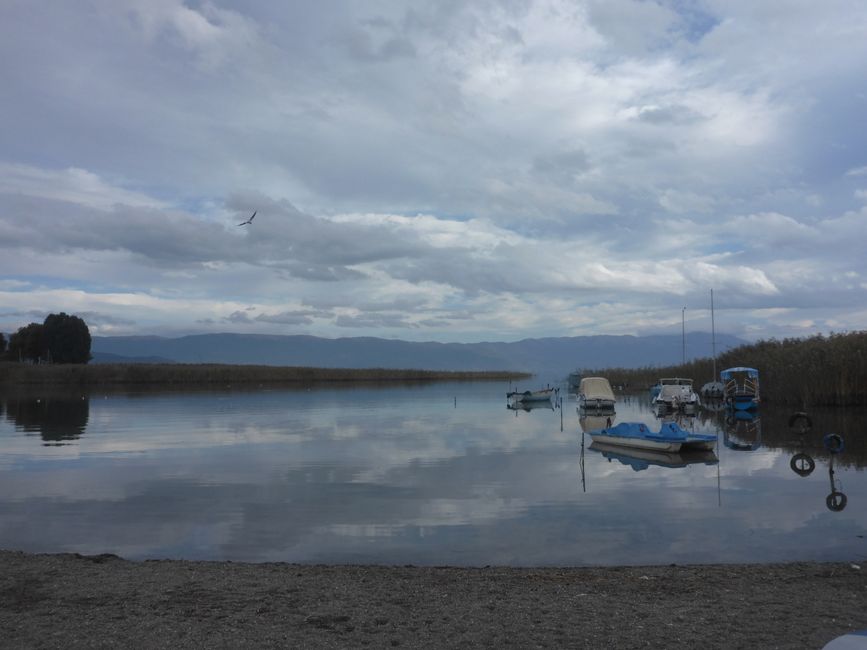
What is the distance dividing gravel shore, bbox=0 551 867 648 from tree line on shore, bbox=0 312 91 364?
133760 millimetres

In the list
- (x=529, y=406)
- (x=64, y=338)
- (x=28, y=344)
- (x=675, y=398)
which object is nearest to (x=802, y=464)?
(x=675, y=398)

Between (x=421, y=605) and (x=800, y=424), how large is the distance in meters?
35.3

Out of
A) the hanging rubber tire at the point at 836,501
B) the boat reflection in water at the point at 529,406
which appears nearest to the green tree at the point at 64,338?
the boat reflection in water at the point at 529,406

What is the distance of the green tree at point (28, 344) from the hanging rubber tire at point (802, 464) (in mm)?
134913

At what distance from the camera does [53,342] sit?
13012 centimetres

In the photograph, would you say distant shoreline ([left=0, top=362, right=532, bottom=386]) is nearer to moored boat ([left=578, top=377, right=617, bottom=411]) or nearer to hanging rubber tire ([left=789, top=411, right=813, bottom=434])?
moored boat ([left=578, top=377, right=617, bottom=411])

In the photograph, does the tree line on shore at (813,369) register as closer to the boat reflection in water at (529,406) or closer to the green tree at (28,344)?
the boat reflection in water at (529,406)

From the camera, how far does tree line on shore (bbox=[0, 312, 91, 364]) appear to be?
130250 mm

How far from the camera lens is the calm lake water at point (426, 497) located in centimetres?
1359

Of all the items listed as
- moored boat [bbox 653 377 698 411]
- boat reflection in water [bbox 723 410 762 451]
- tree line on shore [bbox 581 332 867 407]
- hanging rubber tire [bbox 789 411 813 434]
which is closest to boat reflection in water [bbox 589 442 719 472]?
boat reflection in water [bbox 723 410 762 451]

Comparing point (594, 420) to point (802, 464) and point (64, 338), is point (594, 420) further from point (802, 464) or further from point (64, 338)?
point (64, 338)

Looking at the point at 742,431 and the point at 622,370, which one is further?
the point at 622,370

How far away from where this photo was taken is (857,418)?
4028cm

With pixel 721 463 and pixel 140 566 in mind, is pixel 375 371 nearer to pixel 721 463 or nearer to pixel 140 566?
pixel 721 463
